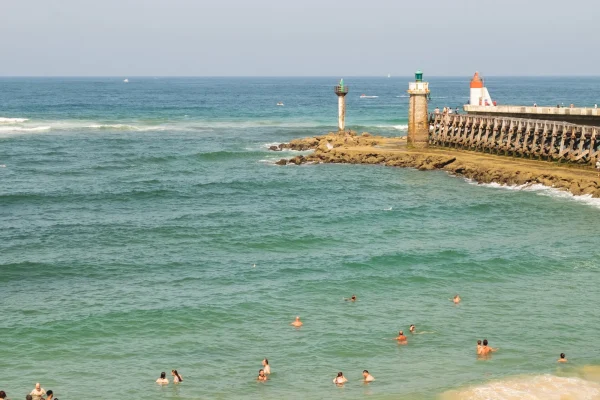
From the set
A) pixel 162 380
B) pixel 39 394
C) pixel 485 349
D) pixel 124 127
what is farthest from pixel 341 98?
pixel 39 394

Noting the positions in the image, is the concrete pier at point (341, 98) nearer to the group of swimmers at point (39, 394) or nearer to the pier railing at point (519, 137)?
the pier railing at point (519, 137)

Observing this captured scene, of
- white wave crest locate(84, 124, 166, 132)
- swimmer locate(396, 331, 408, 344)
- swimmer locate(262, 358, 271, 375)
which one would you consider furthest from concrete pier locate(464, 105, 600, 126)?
white wave crest locate(84, 124, 166, 132)

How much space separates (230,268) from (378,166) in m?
26.6

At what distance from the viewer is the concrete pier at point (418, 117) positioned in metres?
58.9

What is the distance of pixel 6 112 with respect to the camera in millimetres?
114562

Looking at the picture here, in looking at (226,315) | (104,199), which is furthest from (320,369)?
(104,199)

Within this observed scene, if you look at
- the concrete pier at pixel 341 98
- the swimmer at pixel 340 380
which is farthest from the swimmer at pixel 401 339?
the concrete pier at pixel 341 98

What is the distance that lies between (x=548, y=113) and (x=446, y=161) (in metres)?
7.20

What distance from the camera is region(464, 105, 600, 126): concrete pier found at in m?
48.1

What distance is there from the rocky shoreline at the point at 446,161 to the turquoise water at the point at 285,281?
1235mm

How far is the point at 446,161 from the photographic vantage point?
52.2 metres

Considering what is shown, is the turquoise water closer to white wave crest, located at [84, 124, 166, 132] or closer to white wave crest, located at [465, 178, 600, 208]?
white wave crest, located at [465, 178, 600, 208]

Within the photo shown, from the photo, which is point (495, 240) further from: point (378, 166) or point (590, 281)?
point (378, 166)

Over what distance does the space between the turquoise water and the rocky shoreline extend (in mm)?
1235
